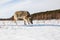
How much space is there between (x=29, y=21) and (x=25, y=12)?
0.87 metres

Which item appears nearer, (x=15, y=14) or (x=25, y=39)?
(x=25, y=39)

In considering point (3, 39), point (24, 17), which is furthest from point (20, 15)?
point (3, 39)

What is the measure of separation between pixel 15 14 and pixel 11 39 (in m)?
9.90

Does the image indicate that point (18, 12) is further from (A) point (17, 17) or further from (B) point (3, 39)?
(B) point (3, 39)

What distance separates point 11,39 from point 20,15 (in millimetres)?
9436

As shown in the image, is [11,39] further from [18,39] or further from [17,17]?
[17,17]

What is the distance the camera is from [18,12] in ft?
50.8

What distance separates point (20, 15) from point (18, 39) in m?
9.43

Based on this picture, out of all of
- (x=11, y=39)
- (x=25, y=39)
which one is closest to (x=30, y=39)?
(x=25, y=39)

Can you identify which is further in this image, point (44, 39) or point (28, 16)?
point (28, 16)

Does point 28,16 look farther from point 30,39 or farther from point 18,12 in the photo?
point 30,39

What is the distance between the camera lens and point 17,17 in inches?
607

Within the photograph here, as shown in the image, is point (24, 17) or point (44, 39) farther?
→ point (24, 17)

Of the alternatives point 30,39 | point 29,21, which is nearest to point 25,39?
point 30,39
